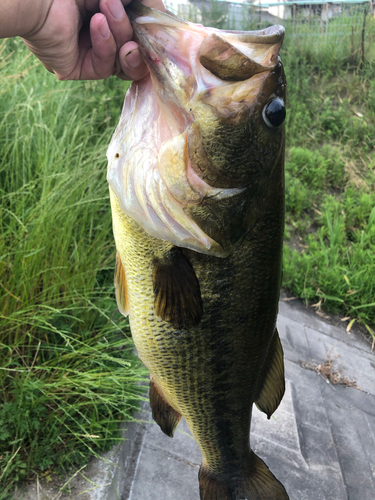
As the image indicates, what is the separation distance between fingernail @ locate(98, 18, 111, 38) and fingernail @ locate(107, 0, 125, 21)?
0.03 m

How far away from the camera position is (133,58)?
1.14 m

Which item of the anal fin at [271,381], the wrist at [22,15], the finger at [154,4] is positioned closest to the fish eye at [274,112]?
the finger at [154,4]

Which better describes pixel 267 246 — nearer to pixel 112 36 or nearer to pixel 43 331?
pixel 112 36

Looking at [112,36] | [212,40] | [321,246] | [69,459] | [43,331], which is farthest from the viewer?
Answer: [321,246]

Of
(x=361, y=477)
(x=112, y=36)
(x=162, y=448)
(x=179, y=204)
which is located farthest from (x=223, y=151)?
(x=361, y=477)

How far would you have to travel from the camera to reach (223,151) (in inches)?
44.4

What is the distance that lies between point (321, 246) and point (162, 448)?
249 cm

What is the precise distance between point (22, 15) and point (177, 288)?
2.79ft

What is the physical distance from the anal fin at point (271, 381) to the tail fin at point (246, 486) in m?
0.27

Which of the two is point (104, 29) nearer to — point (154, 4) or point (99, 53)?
point (99, 53)

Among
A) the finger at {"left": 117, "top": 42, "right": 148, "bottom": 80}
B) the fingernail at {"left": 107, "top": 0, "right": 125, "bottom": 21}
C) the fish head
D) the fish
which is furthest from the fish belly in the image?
the fingernail at {"left": 107, "top": 0, "right": 125, "bottom": 21}

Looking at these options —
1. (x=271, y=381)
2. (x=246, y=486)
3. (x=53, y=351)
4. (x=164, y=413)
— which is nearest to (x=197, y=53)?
(x=271, y=381)

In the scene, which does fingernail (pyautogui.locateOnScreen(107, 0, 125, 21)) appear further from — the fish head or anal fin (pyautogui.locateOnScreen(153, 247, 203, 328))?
anal fin (pyautogui.locateOnScreen(153, 247, 203, 328))

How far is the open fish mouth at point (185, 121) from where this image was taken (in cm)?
107
